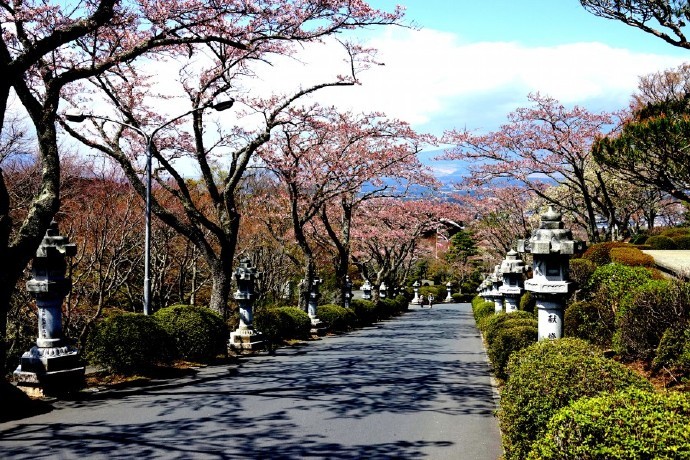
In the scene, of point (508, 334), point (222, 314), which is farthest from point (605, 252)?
point (222, 314)

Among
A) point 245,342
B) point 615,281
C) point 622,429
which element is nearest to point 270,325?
point 245,342

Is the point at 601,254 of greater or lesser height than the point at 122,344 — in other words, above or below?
above

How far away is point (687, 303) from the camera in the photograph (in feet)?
30.7

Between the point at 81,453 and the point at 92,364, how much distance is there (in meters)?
5.35

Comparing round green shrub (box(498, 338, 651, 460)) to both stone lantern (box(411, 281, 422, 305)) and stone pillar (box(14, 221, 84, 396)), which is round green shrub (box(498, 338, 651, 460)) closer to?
stone pillar (box(14, 221, 84, 396))

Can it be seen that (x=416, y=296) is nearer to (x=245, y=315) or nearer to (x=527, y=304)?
(x=527, y=304)

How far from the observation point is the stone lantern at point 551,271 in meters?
8.53

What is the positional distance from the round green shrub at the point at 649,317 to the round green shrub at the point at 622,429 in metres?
5.75

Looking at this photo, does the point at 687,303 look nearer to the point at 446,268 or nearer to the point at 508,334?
the point at 508,334

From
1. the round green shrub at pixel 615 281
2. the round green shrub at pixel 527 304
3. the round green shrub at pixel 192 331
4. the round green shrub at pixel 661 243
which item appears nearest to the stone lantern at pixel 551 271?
the round green shrub at pixel 615 281

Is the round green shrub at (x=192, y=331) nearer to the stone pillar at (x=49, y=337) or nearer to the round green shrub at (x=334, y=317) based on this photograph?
the stone pillar at (x=49, y=337)

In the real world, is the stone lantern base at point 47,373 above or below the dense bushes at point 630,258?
below

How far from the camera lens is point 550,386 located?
518cm

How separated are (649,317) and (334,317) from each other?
1677cm
